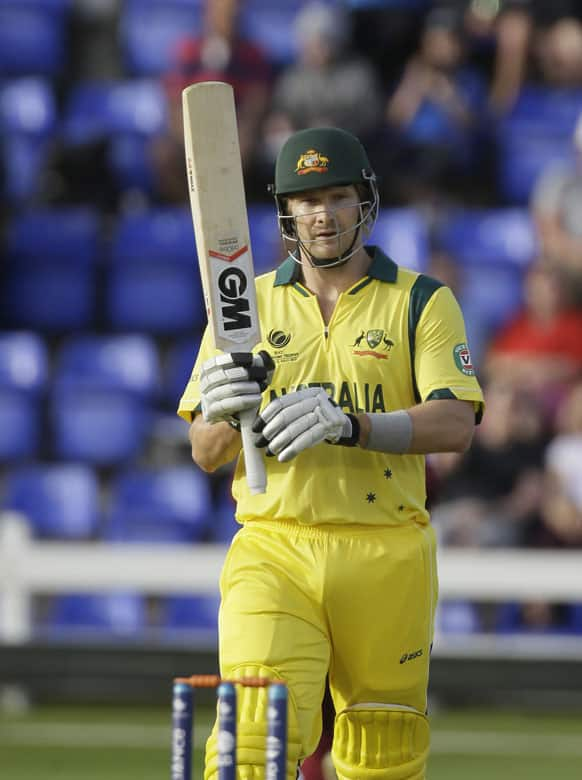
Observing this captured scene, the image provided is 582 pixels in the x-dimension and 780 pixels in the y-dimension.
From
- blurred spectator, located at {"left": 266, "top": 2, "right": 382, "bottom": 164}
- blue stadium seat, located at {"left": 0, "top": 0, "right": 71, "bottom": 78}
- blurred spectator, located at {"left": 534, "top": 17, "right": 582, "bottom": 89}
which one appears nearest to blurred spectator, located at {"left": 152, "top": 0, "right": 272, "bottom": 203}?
blurred spectator, located at {"left": 266, "top": 2, "right": 382, "bottom": 164}

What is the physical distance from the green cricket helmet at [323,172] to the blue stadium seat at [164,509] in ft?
18.3

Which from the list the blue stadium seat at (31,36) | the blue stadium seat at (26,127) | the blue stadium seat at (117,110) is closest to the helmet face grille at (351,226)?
the blue stadium seat at (117,110)

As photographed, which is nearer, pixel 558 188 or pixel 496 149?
pixel 558 188

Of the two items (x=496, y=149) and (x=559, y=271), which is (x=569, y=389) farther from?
(x=496, y=149)

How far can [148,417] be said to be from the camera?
10.6m

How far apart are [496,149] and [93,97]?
9.62ft

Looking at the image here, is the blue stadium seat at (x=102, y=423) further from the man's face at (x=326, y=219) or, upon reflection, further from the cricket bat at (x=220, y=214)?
the cricket bat at (x=220, y=214)

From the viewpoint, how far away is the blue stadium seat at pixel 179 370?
1062 centimetres

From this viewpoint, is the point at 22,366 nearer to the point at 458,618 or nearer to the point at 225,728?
the point at 458,618

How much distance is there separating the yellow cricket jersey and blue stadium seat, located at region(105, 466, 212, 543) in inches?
218

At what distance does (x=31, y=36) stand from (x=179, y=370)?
3361 millimetres

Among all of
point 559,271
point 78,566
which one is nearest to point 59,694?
point 78,566

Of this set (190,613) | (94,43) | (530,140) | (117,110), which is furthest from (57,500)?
(94,43)

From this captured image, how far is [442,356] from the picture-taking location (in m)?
4.48
